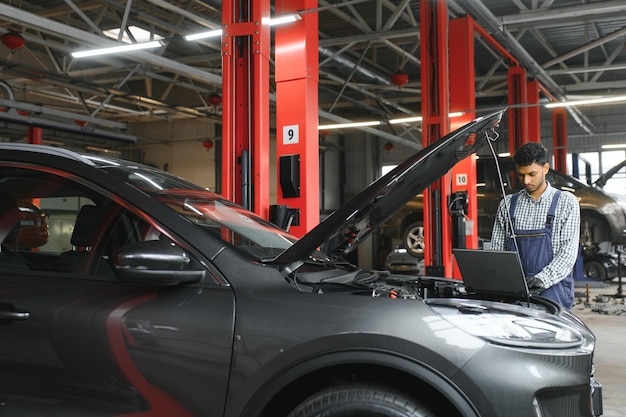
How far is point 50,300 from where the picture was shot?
179cm

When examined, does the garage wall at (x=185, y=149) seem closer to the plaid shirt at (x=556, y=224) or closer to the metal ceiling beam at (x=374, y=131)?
the metal ceiling beam at (x=374, y=131)

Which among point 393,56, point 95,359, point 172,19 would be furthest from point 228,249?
point 393,56

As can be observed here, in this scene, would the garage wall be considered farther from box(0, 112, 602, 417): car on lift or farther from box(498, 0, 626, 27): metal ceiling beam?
box(0, 112, 602, 417): car on lift

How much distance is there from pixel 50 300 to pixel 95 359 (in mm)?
253

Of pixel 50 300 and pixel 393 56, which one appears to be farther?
pixel 393 56

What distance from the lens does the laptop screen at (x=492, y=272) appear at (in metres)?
2.28

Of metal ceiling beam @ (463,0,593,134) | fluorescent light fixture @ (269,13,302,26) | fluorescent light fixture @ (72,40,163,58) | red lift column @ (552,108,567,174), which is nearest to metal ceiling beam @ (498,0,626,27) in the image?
metal ceiling beam @ (463,0,593,134)

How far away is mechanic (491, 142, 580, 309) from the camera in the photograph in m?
2.68

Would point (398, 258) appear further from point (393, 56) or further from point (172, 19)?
point (172, 19)

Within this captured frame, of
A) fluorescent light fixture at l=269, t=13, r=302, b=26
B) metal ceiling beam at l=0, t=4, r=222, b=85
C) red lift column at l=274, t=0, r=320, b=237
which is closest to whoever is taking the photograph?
red lift column at l=274, t=0, r=320, b=237

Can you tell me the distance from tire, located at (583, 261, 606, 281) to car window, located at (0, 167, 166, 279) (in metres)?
11.7

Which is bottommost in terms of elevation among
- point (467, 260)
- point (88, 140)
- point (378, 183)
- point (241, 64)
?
point (467, 260)

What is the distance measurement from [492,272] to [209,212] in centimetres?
119

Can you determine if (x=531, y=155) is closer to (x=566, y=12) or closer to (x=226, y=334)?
(x=226, y=334)
